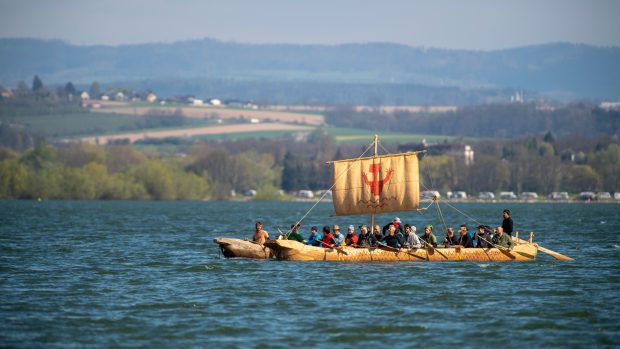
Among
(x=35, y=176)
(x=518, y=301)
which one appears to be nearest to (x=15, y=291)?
(x=518, y=301)

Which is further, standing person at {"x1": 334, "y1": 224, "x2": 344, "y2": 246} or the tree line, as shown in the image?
the tree line

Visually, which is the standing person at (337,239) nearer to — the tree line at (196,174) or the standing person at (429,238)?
the standing person at (429,238)

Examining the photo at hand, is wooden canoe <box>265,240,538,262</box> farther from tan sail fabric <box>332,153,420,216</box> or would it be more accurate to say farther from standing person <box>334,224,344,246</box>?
tan sail fabric <box>332,153,420,216</box>

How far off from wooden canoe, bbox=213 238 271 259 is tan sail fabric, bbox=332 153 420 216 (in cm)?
392

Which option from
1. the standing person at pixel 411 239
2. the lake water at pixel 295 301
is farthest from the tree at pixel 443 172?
the standing person at pixel 411 239

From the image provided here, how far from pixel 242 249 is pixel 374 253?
545 cm

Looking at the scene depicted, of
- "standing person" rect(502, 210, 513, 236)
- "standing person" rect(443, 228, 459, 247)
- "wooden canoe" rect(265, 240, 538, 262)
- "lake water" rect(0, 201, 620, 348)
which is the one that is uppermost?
"standing person" rect(502, 210, 513, 236)

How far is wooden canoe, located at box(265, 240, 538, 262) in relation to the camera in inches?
1845

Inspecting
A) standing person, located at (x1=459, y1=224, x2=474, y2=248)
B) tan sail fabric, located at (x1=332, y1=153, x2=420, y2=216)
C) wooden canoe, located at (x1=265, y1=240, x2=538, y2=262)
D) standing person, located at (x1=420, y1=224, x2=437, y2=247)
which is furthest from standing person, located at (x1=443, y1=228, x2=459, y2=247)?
tan sail fabric, located at (x1=332, y1=153, x2=420, y2=216)

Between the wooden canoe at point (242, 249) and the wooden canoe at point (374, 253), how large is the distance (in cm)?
56

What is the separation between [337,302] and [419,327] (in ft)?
16.0

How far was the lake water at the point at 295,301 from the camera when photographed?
98.1 feet

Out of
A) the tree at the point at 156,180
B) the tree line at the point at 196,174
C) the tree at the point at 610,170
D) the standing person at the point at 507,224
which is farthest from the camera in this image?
the tree at the point at 610,170

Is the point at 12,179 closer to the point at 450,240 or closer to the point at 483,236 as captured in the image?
the point at 450,240
